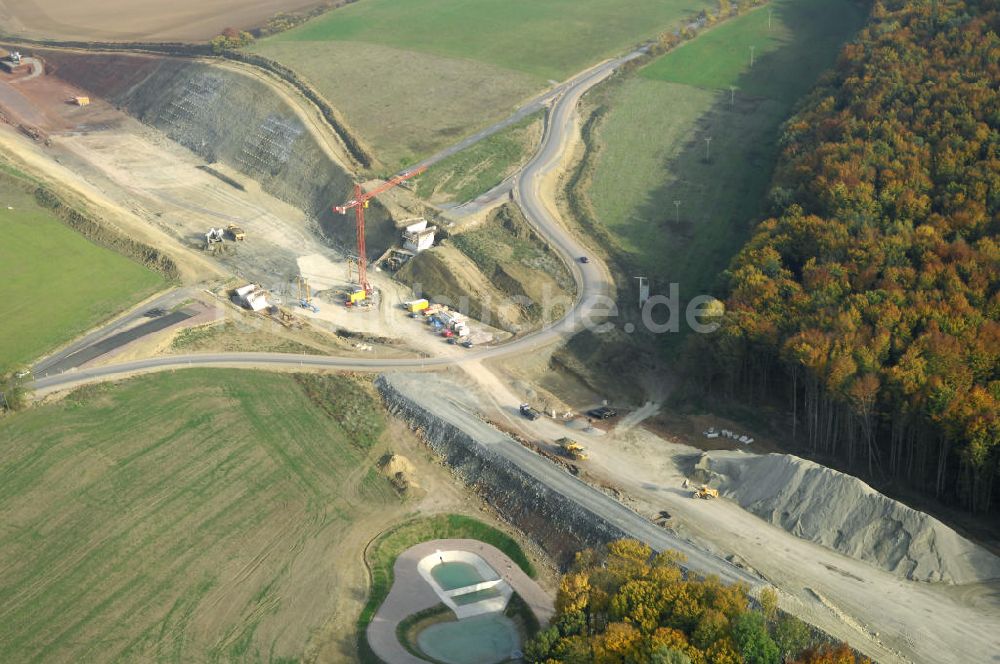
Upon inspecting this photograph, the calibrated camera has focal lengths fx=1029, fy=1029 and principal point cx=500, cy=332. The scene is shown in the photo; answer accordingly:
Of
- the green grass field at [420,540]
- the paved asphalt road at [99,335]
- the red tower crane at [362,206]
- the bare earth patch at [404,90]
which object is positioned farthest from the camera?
the bare earth patch at [404,90]

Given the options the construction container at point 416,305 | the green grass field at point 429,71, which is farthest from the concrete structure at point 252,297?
the green grass field at point 429,71

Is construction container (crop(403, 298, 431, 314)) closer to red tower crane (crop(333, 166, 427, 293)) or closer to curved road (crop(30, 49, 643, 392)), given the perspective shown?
red tower crane (crop(333, 166, 427, 293))

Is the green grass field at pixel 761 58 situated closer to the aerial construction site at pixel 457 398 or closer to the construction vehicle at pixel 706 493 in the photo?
the aerial construction site at pixel 457 398

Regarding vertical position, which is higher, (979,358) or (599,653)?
(979,358)

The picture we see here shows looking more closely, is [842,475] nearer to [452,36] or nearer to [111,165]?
[111,165]

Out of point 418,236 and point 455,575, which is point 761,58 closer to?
point 418,236

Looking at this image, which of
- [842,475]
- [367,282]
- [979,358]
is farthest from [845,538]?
[367,282]
